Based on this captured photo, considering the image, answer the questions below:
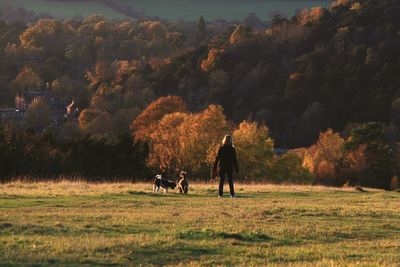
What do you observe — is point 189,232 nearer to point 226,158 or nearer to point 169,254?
point 169,254

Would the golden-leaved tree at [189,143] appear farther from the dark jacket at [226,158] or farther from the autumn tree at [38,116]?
the autumn tree at [38,116]

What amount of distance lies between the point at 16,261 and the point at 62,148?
4430 cm

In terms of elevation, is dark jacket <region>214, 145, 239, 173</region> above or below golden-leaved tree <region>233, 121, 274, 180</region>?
below

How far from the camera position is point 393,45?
19925 centimetres

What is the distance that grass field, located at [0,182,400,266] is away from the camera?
12234mm

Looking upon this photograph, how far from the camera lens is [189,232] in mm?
14641

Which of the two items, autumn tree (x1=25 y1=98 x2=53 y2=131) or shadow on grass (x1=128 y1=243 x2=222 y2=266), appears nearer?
shadow on grass (x1=128 y1=243 x2=222 y2=266)

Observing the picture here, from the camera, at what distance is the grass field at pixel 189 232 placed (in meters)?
12.2

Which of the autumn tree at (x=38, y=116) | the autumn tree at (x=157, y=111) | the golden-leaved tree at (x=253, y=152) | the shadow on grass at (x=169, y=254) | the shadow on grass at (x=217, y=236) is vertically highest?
the autumn tree at (x=38, y=116)

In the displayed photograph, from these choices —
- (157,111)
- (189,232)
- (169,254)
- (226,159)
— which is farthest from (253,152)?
(169,254)

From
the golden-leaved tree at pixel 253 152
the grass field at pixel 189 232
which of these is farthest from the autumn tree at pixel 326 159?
the grass field at pixel 189 232

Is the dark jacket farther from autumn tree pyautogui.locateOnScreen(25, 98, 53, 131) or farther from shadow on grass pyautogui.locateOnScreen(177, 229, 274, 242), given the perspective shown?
autumn tree pyautogui.locateOnScreen(25, 98, 53, 131)

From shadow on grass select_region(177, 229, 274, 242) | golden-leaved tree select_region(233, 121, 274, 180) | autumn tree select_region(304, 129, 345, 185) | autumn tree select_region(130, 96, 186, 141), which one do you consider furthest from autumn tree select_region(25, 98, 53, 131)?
shadow on grass select_region(177, 229, 274, 242)

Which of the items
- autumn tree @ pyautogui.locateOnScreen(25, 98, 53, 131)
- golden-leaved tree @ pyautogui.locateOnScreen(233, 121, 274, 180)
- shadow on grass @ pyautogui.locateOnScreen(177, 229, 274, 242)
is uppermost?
autumn tree @ pyautogui.locateOnScreen(25, 98, 53, 131)
